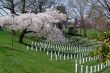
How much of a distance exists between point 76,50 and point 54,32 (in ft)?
10.1

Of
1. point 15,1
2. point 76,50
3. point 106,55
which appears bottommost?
point 76,50

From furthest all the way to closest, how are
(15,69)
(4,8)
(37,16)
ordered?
1. (4,8)
2. (37,16)
3. (15,69)

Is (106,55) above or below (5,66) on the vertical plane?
above

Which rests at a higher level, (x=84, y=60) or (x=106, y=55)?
(x=106, y=55)

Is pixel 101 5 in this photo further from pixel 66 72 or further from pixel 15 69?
pixel 15 69

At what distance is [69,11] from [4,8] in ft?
108

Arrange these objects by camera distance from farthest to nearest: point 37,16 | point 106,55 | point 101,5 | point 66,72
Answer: point 101,5 < point 37,16 < point 66,72 < point 106,55

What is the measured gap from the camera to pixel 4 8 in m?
51.1

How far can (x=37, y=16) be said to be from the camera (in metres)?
37.2

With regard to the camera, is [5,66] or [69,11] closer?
[5,66]

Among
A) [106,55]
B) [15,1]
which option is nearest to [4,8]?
[15,1]

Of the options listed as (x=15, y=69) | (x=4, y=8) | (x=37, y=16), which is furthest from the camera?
(x=4, y=8)

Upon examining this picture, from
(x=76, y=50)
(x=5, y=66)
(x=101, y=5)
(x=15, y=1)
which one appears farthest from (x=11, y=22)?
(x=5, y=66)

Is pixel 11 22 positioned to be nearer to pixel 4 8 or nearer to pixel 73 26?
pixel 4 8
